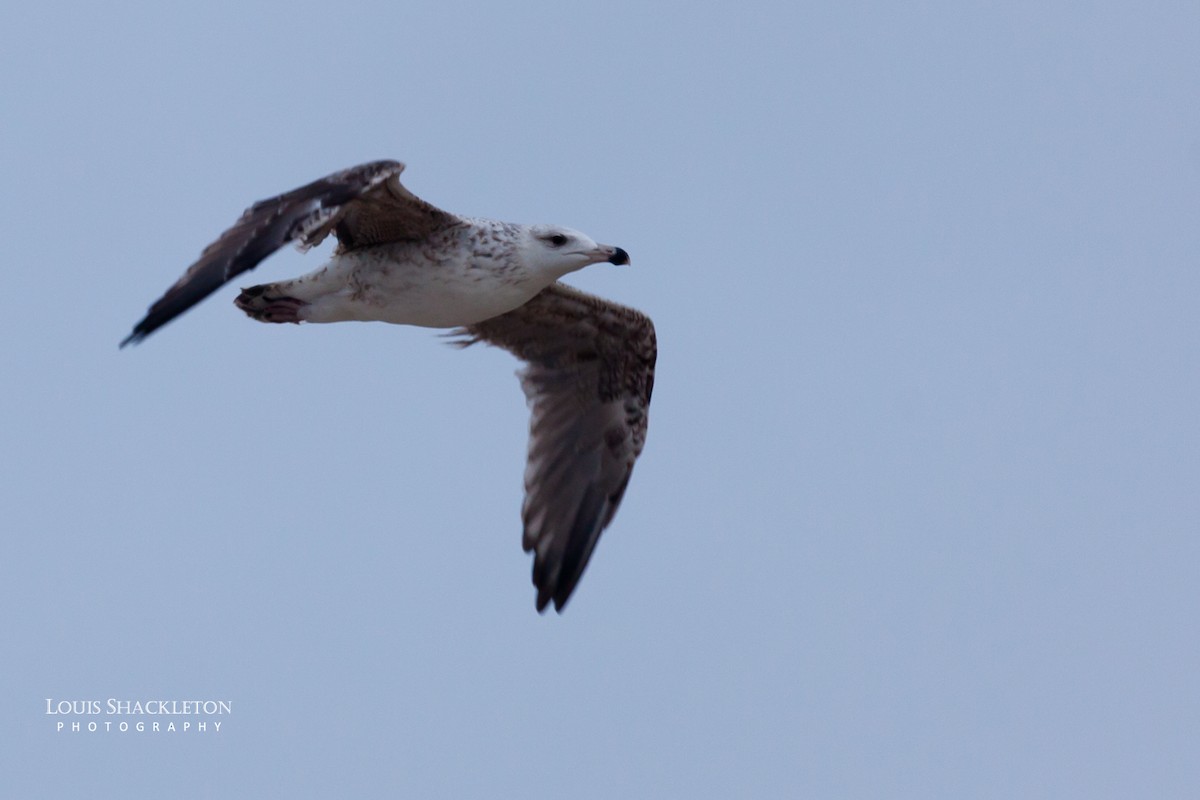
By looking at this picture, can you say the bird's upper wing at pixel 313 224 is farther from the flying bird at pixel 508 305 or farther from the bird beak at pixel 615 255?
the bird beak at pixel 615 255

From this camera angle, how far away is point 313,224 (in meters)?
10.5

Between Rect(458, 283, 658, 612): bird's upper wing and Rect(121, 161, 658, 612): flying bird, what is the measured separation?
10mm

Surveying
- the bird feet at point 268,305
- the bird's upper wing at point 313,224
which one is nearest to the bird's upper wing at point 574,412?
the bird's upper wing at point 313,224

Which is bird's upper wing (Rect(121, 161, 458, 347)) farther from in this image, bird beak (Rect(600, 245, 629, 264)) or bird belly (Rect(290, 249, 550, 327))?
bird beak (Rect(600, 245, 629, 264))

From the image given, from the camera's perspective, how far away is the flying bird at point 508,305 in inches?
424

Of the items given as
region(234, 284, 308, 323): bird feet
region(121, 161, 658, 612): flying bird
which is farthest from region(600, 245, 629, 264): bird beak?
region(234, 284, 308, 323): bird feet

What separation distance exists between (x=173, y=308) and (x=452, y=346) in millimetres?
3942

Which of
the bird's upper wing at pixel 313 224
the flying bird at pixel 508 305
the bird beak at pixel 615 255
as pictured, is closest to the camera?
the bird's upper wing at pixel 313 224

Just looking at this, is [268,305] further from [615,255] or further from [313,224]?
Answer: [615,255]

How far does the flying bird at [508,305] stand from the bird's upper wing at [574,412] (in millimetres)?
10

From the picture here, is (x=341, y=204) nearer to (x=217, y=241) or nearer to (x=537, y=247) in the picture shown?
(x=217, y=241)

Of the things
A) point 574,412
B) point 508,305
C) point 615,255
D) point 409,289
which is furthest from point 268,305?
point 574,412

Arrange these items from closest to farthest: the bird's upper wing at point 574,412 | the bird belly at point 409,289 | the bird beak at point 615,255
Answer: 1. the bird belly at point 409,289
2. the bird beak at point 615,255
3. the bird's upper wing at point 574,412

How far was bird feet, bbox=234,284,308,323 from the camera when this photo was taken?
12.2 m
